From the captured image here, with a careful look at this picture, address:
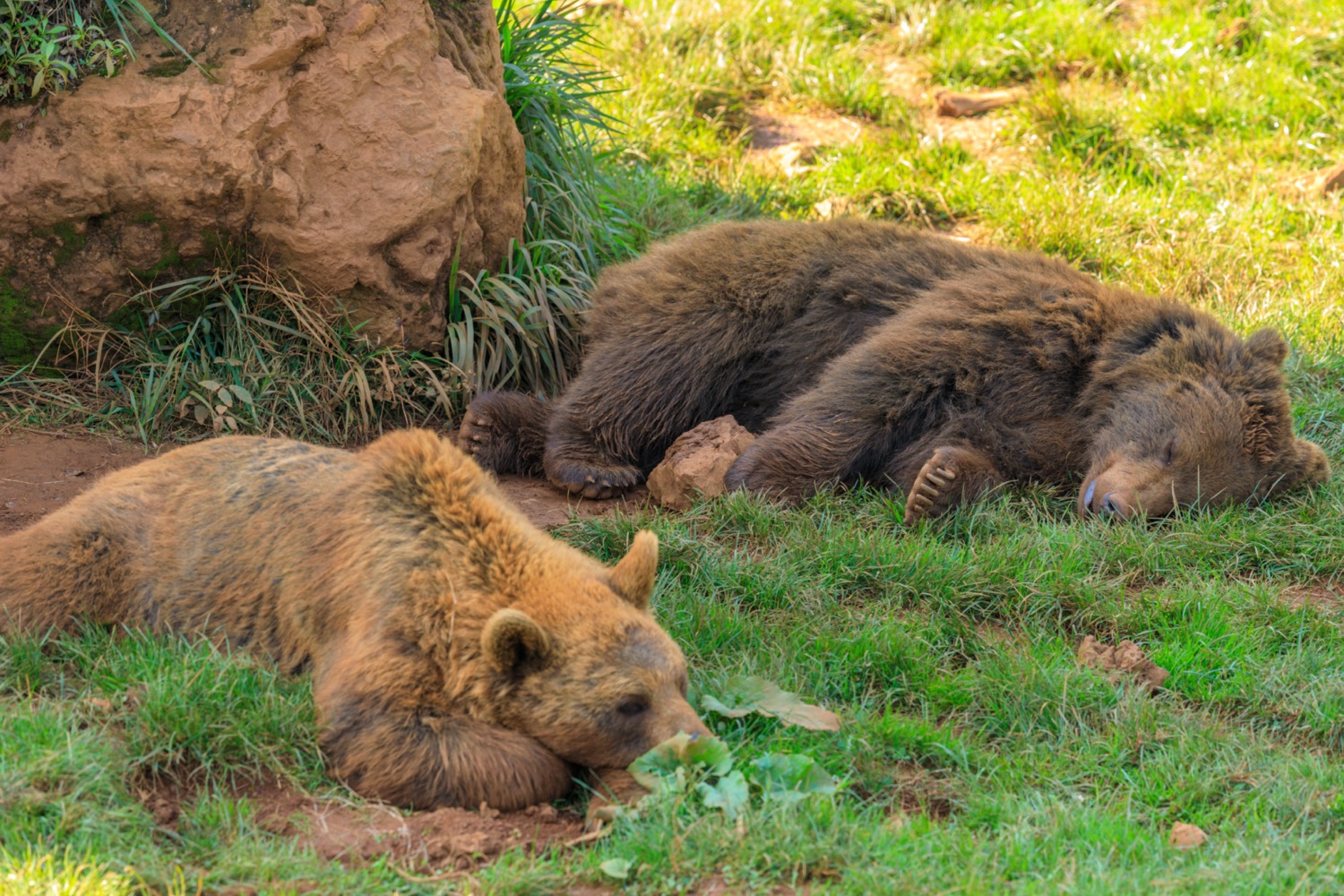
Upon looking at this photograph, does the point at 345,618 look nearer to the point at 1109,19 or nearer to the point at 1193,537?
the point at 1193,537

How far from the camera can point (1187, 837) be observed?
3.71 m

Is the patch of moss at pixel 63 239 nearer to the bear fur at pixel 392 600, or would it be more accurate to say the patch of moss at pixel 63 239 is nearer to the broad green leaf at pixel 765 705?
the bear fur at pixel 392 600

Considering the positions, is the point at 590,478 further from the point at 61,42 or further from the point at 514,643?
the point at 61,42

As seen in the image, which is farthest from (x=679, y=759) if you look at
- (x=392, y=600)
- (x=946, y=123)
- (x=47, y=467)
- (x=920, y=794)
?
(x=946, y=123)

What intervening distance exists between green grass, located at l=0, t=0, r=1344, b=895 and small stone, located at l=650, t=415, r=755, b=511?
0.63 ft

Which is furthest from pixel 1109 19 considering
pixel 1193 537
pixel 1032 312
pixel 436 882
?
pixel 436 882

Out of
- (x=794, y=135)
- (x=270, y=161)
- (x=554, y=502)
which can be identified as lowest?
(x=554, y=502)

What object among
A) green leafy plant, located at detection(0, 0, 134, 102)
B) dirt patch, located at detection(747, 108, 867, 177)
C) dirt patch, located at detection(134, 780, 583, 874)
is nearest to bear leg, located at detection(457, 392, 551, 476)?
green leafy plant, located at detection(0, 0, 134, 102)

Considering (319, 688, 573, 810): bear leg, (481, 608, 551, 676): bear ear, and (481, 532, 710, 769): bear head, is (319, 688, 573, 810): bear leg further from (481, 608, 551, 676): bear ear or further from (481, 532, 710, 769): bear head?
(481, 608, 551, 676): bear ear

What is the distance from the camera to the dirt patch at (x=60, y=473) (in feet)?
18.4

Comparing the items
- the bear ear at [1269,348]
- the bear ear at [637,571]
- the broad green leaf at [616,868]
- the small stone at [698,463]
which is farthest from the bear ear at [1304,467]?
Answer: the broad green leaf at [616,868]

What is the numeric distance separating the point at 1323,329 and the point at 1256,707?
14.4ft

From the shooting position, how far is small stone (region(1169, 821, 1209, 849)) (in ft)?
12.1

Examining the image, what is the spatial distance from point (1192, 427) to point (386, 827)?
4.29 m
